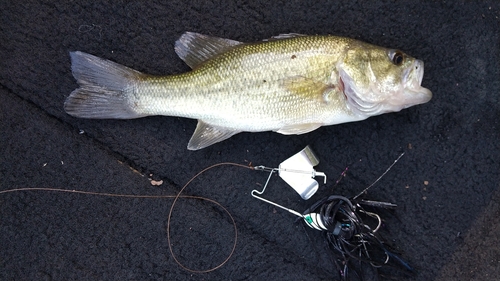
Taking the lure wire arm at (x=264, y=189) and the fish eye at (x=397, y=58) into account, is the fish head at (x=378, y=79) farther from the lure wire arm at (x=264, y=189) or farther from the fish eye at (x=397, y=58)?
the lure wire arm at (x=264, y=189)

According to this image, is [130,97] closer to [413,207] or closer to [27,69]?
[27,69]

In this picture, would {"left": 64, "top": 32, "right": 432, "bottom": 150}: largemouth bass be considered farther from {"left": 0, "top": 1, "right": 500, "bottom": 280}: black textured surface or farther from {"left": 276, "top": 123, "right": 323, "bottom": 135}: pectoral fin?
{"left": 0, "top": 1, "right": 500, "bottom": 280}: black textured surface

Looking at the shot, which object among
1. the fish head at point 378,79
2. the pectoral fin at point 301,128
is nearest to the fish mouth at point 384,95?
the fish head at point 378,79

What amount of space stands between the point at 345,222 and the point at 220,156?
0.71 m

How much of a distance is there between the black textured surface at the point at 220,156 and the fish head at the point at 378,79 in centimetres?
26

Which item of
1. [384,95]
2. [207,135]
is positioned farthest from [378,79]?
[207,135]

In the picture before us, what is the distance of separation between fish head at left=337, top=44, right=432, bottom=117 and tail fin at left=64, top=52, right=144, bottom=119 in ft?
3.23

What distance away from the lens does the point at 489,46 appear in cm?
196

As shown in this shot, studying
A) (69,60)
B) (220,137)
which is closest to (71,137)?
(69,60)

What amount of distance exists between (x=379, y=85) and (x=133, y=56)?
1.24m

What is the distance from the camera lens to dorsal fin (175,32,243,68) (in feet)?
6.11

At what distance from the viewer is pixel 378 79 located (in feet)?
5.62

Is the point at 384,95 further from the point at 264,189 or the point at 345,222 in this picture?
the point at 264,189

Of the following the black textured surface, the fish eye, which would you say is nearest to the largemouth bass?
the fish eye
